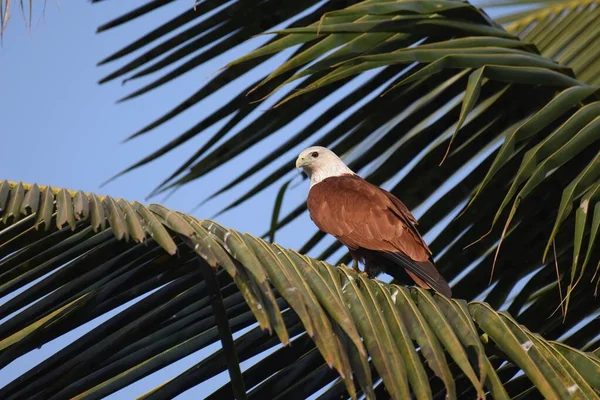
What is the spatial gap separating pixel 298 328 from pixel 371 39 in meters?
1.10

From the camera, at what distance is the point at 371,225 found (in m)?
4.52

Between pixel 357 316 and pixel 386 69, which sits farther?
pixel 386 69

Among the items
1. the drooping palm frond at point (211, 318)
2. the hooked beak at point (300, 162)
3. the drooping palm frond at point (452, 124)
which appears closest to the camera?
the drooping palm frond at point (211, 318)

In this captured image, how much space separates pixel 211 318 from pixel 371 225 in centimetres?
157

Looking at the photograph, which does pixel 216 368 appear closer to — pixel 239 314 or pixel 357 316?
pixel 239 314

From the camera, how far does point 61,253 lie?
3.10 metres

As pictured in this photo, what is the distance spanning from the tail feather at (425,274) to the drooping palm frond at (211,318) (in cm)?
31

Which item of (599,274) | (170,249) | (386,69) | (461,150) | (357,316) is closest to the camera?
(170,249)

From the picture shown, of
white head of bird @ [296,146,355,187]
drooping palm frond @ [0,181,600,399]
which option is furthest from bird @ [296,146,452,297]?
drooping palm frond @ [0,181,600,399]

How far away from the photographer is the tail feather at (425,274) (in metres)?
3.56

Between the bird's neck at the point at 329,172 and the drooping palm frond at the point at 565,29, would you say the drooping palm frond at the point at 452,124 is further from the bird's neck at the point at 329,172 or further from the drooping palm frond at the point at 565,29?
the bird's neck at the point at 329,172

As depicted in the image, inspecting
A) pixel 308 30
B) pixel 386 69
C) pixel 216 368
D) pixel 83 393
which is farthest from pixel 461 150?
pixel 83 393

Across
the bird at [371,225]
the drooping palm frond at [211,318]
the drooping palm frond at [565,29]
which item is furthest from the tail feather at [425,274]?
the drooping palm frond at [565,29]

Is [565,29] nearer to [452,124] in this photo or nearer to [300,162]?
[452,124]
